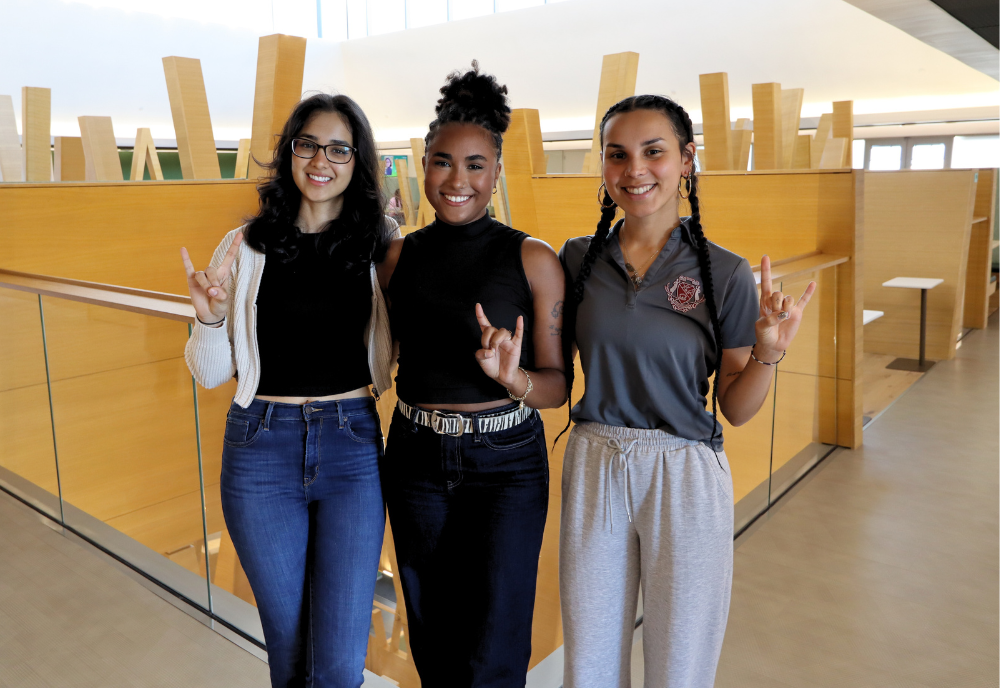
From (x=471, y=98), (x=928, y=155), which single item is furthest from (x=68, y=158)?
(x=928, y=155)

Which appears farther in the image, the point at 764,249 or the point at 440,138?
the point at 764,249

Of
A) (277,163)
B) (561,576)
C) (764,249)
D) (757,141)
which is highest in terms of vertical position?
(757,141)

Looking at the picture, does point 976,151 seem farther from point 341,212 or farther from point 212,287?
point 212,287

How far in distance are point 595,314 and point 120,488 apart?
2.42m

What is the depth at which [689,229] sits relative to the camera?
1309mm

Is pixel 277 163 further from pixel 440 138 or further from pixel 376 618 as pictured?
pixel 376 618

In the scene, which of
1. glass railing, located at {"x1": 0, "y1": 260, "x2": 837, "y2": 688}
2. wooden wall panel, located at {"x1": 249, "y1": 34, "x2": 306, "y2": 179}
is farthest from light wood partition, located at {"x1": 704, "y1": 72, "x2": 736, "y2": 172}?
wooden wall panel, located at {"x1": 249, "y1": 34, "x2": 306, "y2": 179}

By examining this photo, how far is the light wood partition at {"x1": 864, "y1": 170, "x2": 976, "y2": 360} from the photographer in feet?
19.2

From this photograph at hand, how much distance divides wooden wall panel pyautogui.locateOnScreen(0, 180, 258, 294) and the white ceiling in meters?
10.3

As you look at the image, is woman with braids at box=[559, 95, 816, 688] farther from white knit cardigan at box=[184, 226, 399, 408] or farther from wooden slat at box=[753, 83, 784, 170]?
wooden slat at box=[753, 83, 784, 170]

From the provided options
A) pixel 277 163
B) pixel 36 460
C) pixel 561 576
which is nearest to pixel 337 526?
pixel 561 576

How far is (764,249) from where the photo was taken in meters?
3.95

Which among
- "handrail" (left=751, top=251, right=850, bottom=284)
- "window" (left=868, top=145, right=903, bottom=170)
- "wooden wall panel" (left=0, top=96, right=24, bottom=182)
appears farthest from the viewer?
"window" (left=868, top=145, right=903, bottom=170)

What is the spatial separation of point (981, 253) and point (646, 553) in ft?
23.4
